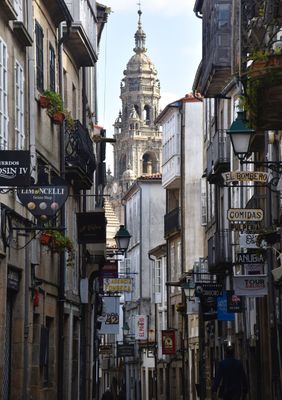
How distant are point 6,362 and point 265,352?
13439 millimetres

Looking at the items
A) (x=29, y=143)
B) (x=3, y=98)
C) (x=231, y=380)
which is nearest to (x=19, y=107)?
(x=29, y=143)

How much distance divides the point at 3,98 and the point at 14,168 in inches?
141

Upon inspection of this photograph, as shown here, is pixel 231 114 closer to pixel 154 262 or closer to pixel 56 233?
pixel 56 233

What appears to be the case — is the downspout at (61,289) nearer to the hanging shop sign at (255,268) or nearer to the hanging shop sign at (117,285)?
the hanging shop sign at (255,268)

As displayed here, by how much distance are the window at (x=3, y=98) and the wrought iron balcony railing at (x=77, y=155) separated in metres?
9.23

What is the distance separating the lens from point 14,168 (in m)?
18.6

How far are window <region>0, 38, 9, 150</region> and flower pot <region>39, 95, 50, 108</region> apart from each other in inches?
188

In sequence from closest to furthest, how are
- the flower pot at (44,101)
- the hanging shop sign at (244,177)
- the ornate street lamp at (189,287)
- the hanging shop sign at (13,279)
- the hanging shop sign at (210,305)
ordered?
1. the hanging shop sign at (13,279)
2. the hanging shop sign at (244,177)
3. the flower pot at (44,101)
4. the hanging shop sign at (210,305)
5. the ornate street lamp at (189,287)

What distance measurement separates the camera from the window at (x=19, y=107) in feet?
77.1

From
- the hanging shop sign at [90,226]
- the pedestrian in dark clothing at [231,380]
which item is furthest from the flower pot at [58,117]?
the pedestrian in dark clothing at [231,380]

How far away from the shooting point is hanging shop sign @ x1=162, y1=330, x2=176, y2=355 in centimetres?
6153

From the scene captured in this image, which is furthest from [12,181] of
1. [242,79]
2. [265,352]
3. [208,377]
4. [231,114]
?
[208,377]

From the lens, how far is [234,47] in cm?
1952

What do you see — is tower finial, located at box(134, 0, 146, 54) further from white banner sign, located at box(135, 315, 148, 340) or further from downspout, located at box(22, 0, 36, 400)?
downspout, located at box(22, 0, 36, 400)
